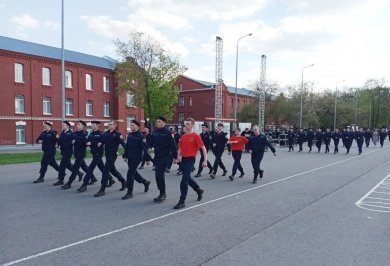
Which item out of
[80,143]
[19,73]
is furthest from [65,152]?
[19,73]

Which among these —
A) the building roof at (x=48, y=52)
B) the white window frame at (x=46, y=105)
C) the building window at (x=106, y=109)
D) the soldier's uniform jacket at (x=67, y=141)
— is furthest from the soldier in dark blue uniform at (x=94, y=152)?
the building window at (x=106, y=109)

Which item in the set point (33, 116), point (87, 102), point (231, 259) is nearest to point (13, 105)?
point (33, 116)

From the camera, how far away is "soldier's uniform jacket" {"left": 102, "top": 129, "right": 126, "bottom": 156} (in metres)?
9.96

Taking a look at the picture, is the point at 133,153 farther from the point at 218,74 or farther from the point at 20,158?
the point at 218,74

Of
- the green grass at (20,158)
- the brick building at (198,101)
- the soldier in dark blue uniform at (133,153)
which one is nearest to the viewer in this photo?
the soldier in dark blue uniform at (133,153)

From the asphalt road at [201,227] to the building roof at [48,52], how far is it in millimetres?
31887

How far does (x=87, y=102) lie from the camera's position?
45.8m

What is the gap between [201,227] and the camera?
Answer: 262 inches

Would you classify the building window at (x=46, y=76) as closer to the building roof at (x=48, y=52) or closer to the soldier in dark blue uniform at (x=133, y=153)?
the building roof at (x=48, y=52)

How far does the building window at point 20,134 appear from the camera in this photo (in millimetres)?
37656

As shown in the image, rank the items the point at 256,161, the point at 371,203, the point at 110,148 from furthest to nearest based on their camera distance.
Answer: the point at 256,161
the point at 110,148
the point at 371,203

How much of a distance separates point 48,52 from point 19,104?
24.9 ft

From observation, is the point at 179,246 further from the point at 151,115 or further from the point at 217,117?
the point at 151,115

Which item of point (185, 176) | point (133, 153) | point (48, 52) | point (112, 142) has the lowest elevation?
point (185, 176)
